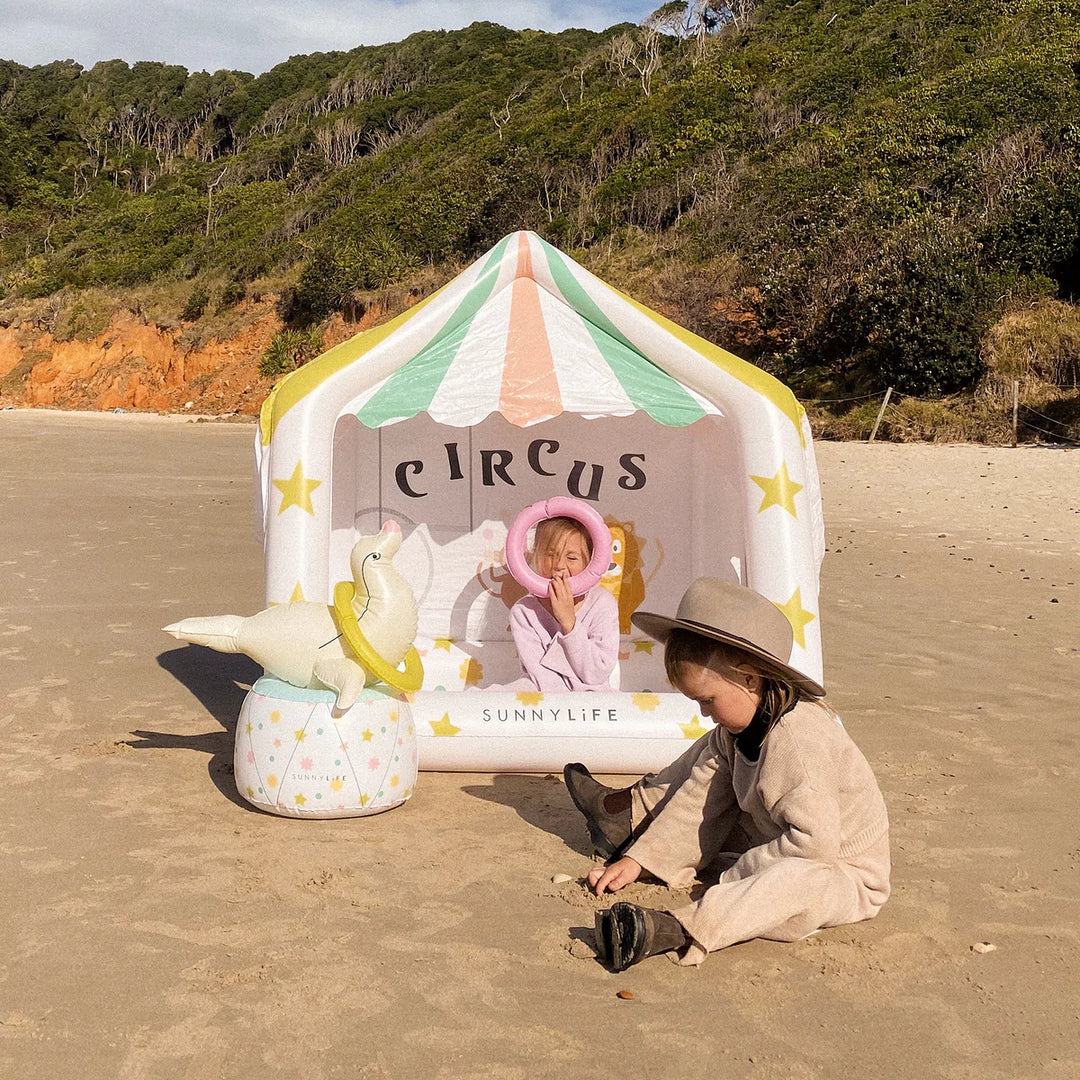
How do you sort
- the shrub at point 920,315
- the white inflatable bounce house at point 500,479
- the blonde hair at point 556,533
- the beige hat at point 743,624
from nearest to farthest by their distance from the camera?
the beige hat at point 743,624, the white inflatable bounce house at point 500,479, the blonde hair at point 556,533, the shrub at point 920,315

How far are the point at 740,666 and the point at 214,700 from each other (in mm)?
3152

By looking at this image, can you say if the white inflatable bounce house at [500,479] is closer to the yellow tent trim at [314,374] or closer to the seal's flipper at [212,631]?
the yellow tent trim at [314,374]

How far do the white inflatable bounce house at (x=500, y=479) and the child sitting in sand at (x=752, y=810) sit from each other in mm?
928

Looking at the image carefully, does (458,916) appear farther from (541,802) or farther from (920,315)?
(920,315)

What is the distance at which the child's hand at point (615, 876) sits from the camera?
10.6ft

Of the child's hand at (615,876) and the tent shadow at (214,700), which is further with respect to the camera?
the tent shadow at (214,700)

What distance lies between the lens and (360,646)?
3.71 metres

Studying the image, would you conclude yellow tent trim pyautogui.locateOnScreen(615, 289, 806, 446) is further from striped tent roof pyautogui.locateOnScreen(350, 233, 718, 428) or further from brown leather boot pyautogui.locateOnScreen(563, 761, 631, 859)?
brown leather boot pyautogui.locateOnScreen(563, 761, 631, 859)

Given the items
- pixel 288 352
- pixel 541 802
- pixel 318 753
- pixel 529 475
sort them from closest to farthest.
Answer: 1. pixel 318 753
2. pixel 541 802
3. pixel 529 475
4. pixel 288 352

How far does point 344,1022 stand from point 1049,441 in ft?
53.1

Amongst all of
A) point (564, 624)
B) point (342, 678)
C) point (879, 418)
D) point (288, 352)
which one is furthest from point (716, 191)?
point (342, 678)

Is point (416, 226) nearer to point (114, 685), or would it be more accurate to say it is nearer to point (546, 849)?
point (114, 685)

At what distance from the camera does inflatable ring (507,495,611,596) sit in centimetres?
502

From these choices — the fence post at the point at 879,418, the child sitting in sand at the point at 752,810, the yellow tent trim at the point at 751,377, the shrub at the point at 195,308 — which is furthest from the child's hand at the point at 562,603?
the shrub at the point at 195,308
